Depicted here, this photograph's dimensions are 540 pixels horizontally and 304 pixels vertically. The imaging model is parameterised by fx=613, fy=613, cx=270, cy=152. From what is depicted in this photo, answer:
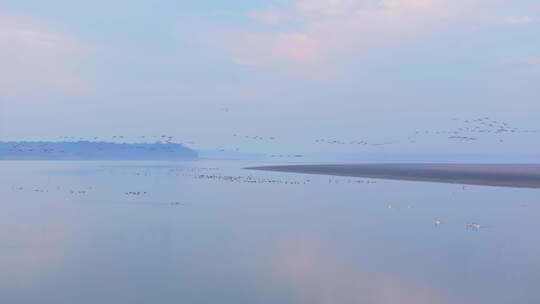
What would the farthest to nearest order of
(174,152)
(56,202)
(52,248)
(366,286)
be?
(174,152)
(56,202)
(52,248)
(366,286)

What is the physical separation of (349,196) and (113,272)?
72.1 feet

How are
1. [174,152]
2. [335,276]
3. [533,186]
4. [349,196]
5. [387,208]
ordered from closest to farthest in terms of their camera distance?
[335,276], [387,208], [349,196], [533,186], [174,152]

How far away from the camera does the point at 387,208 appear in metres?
27.0

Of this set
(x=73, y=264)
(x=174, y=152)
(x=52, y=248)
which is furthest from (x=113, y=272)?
(x=174, y=152)

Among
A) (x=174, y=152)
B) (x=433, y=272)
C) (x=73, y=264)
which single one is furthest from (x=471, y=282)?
(x=174, y=152)

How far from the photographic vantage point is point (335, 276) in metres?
13.2

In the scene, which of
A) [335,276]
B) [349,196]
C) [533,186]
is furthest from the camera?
[533,186]

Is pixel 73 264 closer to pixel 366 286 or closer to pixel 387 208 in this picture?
pixel 366 286

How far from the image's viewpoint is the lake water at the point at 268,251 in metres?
11.8

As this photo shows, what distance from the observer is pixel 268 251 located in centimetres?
1602

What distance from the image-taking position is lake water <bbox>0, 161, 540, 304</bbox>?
11789 mm

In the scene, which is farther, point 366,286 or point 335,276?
point 335,276

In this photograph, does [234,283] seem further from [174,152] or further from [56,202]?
[174,152]

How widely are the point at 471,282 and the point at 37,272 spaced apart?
30.4ft
